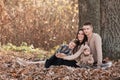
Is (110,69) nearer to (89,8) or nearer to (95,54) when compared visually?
(95,54)

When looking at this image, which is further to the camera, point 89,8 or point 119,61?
point 89,8

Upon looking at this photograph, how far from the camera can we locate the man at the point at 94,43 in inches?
431

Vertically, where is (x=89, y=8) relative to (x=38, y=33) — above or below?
above

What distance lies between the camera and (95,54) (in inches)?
440

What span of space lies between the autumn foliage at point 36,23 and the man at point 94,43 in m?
8.79

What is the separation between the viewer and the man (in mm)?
10953

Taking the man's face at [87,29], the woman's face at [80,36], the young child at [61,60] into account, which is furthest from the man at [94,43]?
the young child at [61,60]

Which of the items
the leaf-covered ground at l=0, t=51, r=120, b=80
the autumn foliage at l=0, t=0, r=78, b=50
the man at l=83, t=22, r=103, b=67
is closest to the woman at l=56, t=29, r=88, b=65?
the man at l=83, t=22, r=103, b=67

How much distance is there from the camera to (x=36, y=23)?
20.1 meters

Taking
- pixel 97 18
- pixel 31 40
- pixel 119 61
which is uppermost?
pixel 97 18

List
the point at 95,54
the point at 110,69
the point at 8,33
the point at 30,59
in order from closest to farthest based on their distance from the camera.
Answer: the point at 110,69
the point at 95,54
the point at 30,59
the point at 8,33

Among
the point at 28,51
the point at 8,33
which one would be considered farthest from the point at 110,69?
the point at 8,33

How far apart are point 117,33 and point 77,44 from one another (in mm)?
1440

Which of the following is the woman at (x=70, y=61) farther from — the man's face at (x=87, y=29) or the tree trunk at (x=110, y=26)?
the tree trunk at (x=110, y=26)
